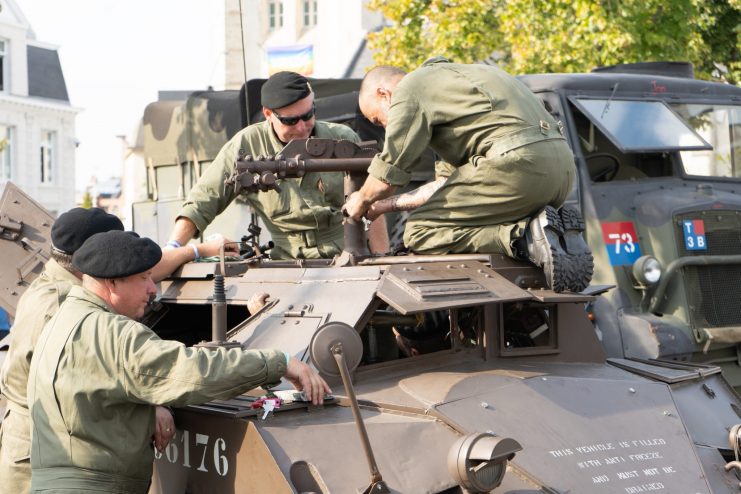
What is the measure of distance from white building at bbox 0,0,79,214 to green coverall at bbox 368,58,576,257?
27580mm

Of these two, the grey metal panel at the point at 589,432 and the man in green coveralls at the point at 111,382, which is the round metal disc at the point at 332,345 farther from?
the grey metal panel at the point at 589,432

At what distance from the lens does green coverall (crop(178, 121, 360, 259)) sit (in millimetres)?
6055

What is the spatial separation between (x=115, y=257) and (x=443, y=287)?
3.99 feet

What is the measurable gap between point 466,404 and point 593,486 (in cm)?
51

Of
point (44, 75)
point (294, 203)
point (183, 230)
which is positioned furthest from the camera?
point (44, 75)

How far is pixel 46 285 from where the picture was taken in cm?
469

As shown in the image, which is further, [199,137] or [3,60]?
[3,60]

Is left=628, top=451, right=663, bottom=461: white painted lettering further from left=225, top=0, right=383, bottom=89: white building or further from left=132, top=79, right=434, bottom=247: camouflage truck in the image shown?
left=225, top=0, right=383, bottom=89: white building

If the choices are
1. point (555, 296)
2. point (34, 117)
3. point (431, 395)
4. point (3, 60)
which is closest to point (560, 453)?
point (431, 395)

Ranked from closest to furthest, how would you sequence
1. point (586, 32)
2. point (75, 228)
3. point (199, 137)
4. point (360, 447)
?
point (360, 447) < point (75, 228) < point (199, 137) < point (586, 32)

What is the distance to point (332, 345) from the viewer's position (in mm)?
3775

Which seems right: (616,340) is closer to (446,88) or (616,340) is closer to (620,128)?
(620,128)

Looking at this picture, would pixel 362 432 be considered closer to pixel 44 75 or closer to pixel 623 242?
pixel 623 242

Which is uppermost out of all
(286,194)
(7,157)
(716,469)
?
(7,157)
